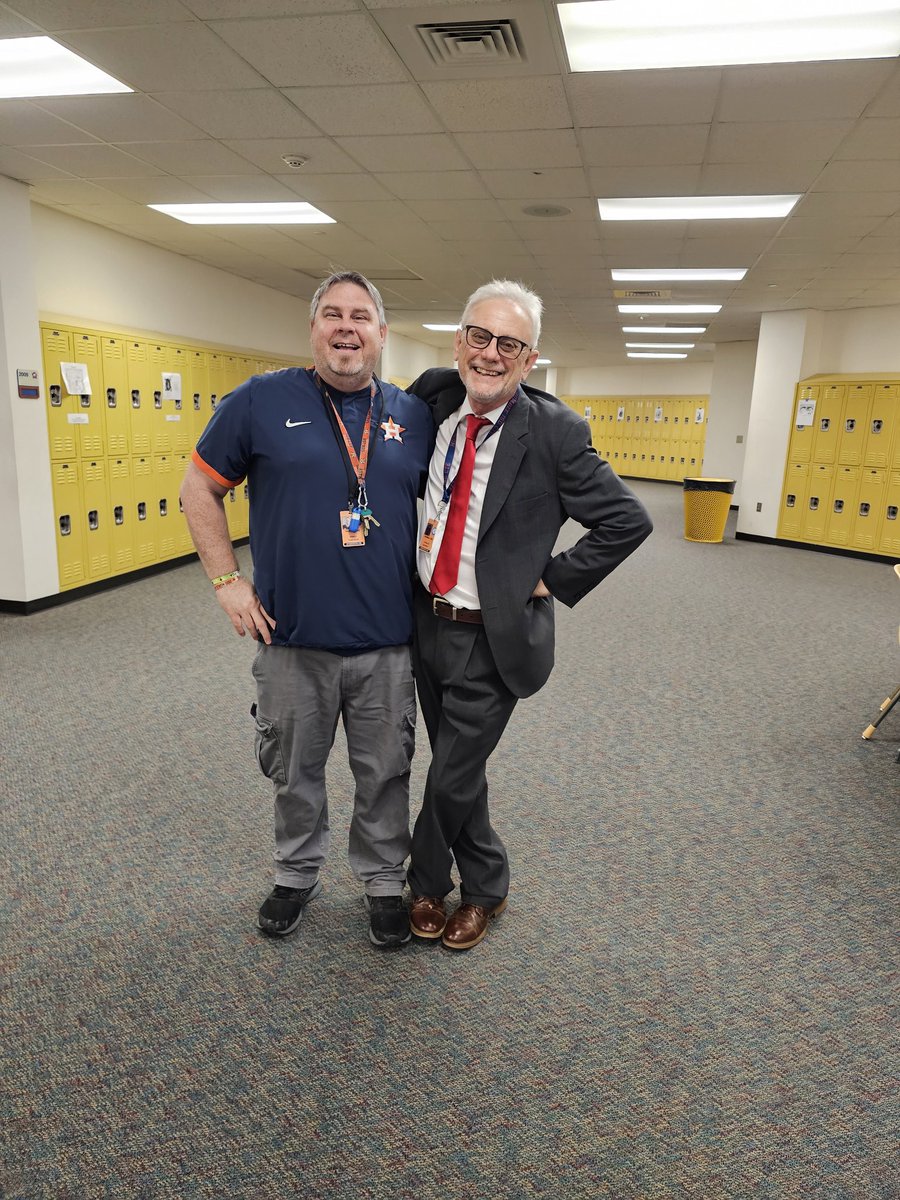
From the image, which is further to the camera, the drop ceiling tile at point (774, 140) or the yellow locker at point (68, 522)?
the yellow locker at point (68, 522)

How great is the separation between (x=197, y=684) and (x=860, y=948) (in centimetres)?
304

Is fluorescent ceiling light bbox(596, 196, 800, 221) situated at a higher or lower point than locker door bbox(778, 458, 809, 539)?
higher

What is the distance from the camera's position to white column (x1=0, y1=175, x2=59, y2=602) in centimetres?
476

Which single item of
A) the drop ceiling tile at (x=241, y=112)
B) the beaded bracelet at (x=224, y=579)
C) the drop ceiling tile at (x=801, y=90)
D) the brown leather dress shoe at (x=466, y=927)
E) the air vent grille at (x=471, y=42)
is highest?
the drop ceiling tile at (x=801, y=90)

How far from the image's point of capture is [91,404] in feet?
18.5

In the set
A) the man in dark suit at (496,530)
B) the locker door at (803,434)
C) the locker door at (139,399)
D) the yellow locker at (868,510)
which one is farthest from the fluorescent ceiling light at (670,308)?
the man in dark suit at (496,530)

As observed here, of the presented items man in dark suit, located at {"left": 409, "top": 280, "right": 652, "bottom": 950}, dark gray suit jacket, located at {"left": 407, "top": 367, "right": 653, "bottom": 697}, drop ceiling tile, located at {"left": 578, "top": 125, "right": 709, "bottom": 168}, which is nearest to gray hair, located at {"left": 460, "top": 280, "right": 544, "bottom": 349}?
man in dark suit, located at {"left": 409, "top": 280, "right": 652, "bottom": 950}

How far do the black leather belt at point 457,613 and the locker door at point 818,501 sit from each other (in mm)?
8268

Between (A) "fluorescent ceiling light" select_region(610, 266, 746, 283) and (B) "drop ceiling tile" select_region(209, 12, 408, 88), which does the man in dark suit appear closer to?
(B) "drop ceiling tile" select_region(209, 12, 408, 88)

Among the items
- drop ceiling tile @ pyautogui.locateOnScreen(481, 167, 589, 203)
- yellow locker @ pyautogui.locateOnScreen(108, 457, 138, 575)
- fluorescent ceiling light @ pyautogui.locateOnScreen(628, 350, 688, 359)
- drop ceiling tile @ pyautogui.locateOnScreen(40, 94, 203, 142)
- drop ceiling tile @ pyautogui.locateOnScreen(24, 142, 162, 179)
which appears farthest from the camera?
fluorescent ceiling light @ pyautogui.locateOnScreen(628, 350, 688, 359)

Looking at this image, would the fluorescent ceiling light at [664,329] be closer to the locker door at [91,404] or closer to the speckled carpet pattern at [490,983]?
the locker door at [91,404]

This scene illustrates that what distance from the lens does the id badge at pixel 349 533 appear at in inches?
70.1

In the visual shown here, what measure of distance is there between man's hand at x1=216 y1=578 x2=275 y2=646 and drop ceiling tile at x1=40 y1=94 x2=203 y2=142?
2.81 m

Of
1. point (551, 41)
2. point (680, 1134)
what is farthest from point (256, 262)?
point (680, 1134)
